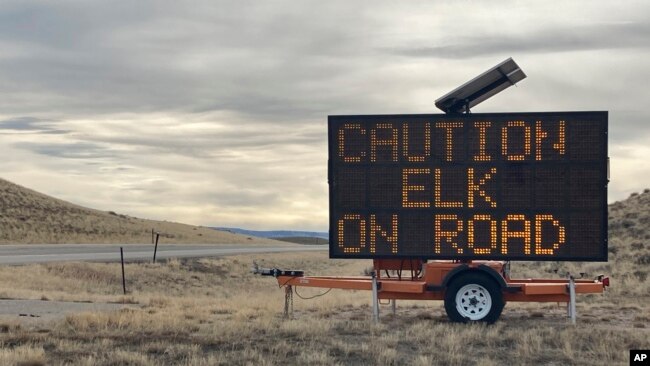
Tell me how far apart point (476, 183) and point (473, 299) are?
224 centimetres

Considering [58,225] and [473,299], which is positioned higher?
[58,225]

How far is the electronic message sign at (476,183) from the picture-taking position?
45.6ft

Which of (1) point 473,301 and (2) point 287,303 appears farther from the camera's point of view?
(2) point 287,303

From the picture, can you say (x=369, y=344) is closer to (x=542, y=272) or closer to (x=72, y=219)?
(x=542, y=272)

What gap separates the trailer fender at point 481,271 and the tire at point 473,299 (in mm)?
93

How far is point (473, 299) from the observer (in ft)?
47.7

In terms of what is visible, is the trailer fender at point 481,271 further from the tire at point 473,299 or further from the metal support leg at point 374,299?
the metal support leg at point 374,299

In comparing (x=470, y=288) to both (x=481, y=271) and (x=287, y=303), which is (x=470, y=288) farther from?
(x=287, y=303)

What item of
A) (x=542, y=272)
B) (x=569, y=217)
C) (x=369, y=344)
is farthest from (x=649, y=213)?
(x=369, y=344)

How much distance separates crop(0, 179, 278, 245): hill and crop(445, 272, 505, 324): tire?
51790 mm

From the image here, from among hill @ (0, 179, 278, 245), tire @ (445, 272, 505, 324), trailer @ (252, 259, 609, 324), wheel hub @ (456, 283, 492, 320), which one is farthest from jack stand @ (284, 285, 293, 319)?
hill @ (0, 179, 278, 245)

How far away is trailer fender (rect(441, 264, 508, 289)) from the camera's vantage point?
562 inches

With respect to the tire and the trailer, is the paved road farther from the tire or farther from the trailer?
the tire

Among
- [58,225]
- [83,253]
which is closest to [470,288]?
[83,253]
